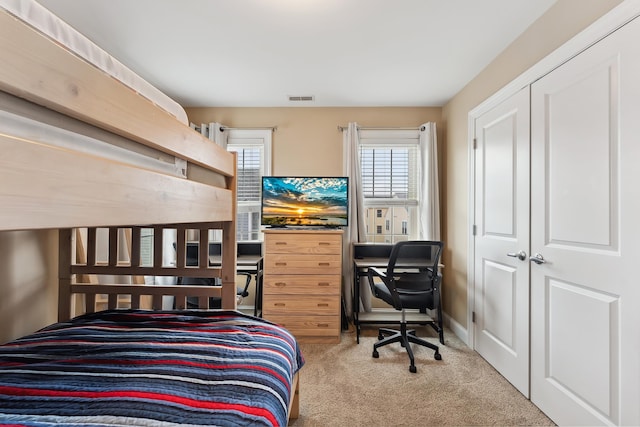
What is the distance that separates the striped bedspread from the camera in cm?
81

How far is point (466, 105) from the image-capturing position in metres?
2.77

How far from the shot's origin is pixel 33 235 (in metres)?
1.67

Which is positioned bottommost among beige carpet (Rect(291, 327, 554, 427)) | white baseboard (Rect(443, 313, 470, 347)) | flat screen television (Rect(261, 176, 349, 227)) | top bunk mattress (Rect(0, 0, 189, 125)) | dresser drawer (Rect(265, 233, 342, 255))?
beige carpet (Rect(291, 327, 554, 427))

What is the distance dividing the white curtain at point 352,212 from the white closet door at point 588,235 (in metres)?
1.63

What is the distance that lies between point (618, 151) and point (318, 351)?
235 cm

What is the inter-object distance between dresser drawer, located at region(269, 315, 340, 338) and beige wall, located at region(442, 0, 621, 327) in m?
1.26

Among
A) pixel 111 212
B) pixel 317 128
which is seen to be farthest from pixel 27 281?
pixel 317 128

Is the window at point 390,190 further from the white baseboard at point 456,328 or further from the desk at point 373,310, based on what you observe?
the white baseboard at point 456,328

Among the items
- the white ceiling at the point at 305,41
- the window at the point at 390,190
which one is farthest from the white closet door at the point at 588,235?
the window at the point at 390,190

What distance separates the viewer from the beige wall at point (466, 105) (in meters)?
1.60

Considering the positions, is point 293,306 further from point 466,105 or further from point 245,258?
point 466,105

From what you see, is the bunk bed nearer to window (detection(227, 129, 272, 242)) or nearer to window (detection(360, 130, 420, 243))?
window (detection(227, 129, 272, 242))

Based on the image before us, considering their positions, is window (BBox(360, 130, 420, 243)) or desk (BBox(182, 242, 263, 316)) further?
window (BBox(360, 130, 420, 243))

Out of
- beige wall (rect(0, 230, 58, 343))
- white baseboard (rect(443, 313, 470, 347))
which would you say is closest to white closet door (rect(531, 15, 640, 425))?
white baseboard (rect(443, 313, 470, 347))
